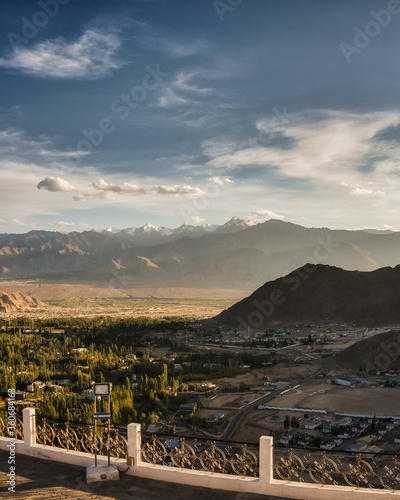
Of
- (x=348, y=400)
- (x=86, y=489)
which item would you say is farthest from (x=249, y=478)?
(x=348, y=400)

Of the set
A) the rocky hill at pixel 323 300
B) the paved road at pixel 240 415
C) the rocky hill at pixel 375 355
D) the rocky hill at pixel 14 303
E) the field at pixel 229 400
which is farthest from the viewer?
the rocky hill at pixel 14 303

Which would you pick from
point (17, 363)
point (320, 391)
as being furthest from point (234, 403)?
point (17, 363)

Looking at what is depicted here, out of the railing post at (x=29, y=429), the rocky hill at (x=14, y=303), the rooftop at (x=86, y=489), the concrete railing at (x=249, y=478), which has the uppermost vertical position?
the railing post at (x=29, y=429)

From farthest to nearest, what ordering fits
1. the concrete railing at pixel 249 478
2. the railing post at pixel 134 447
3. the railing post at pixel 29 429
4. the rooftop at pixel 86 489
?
the railing post at pixel 29 429, the railing post at pixel 134 447, the rooftop at pixel 86 489, the concrete railing at pixel 249 478

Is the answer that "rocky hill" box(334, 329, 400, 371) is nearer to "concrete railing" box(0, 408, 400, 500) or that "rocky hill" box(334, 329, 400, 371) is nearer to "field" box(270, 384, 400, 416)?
"field" box(270, 384, 400, 416)

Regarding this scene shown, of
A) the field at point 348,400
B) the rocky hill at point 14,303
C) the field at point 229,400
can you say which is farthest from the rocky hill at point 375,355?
the rocky hill at point 14,303

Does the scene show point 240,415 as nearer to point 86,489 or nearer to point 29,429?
point 29,429

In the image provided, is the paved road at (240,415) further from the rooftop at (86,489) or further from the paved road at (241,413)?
the rooftop at (86,489)
